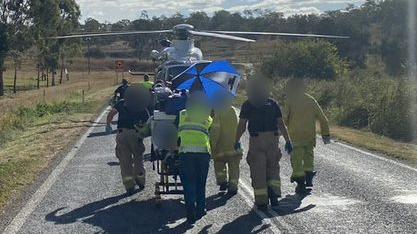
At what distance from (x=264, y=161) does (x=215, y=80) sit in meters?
1.45

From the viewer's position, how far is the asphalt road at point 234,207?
8.62 m

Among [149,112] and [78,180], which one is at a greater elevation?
[149,112]

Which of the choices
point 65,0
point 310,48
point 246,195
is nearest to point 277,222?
point 246,195

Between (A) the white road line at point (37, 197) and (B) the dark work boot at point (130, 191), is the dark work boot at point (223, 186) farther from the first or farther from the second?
(A) the white road line at point (37, 197)

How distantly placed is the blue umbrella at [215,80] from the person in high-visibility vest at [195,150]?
773mm

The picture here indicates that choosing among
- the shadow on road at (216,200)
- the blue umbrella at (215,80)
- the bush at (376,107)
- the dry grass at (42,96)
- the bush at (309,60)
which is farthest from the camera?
the bush at (309,60)

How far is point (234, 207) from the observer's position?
32.6 ft

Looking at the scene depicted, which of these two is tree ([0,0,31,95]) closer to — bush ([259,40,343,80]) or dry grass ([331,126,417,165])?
bush ([259,40,343,80])

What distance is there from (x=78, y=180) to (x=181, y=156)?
361 cm

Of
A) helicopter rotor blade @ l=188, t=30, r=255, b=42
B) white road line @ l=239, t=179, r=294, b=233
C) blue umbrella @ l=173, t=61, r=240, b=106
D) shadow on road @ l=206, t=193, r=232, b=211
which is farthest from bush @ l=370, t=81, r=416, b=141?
blue umbrella @ l=173, t=61, r=240, b=106

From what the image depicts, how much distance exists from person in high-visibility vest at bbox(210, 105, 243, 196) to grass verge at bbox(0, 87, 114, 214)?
10.7ft

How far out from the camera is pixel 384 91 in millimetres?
25922

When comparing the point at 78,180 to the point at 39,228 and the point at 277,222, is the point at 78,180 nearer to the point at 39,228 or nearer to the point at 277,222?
the point at 39,228

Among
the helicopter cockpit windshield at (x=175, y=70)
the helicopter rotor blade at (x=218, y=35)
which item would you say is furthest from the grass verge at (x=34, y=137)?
the helicopter rotor blade at (x=218, y=35)
